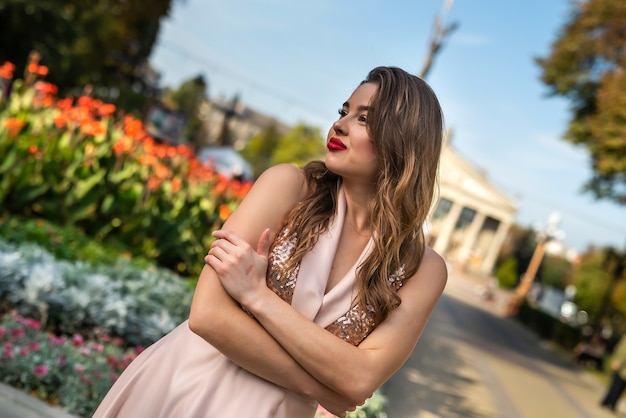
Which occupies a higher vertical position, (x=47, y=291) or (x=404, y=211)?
(x=404, y=211)

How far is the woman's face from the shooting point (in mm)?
1798

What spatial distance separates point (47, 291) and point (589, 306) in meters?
35.7

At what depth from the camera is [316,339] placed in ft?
5.45

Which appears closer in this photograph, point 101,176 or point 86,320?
point 86,320

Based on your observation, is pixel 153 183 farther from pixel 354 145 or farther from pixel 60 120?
pixel 354 145

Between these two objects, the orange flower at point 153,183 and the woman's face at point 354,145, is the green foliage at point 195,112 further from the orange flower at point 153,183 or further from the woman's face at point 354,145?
the woman's face at point 354,145

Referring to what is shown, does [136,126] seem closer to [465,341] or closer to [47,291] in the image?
[47,291]

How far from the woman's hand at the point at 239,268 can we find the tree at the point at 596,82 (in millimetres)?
17341

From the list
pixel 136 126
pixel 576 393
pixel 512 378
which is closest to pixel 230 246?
pixel 136 126

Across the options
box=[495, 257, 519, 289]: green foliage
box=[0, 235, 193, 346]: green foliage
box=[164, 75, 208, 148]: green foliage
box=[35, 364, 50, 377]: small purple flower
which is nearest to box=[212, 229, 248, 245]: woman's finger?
box=[35, 364, 50, 377]: small purple flower

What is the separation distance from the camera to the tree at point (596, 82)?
718 inches

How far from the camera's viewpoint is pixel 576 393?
588 inches

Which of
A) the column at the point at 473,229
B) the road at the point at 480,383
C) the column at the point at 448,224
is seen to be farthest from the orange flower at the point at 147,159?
the column at the point at 473,229

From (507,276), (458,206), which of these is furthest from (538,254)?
(458,206)
